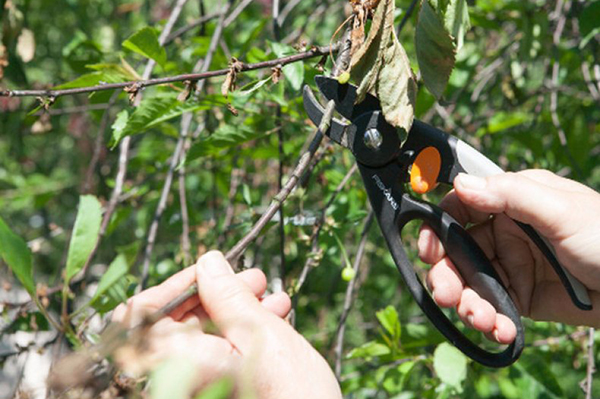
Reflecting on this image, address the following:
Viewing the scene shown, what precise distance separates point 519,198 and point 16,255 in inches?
33.3

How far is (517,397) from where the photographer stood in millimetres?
2105

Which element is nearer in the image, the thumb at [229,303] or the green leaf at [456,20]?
the thumb at [229,303]

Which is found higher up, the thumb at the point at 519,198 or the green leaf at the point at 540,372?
the thumb at the point at 519,198

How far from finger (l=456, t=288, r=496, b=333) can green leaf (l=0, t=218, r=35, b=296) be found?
0.79m

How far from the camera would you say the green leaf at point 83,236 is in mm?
1237

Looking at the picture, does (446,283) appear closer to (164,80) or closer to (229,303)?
(229,303)

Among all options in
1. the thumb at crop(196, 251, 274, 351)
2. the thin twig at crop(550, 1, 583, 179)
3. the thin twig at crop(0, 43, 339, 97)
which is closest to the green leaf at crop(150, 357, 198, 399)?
the thumb at crop(196, 251, 274, 351)

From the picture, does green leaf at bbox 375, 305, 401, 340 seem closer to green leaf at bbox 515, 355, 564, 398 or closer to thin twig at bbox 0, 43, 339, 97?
green leaf at bbox 515, 355, 564, 398

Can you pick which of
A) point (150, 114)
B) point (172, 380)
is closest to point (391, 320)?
point (150, 114)

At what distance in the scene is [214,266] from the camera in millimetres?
1089

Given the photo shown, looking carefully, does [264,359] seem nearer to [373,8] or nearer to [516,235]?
[373,8]

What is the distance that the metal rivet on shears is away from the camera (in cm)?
126

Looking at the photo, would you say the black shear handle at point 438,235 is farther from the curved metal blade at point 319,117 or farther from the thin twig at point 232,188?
the thin twig at point 232,188

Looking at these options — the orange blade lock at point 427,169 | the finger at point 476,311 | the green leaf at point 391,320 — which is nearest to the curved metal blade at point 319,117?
the orange blade lock at point 427,169
